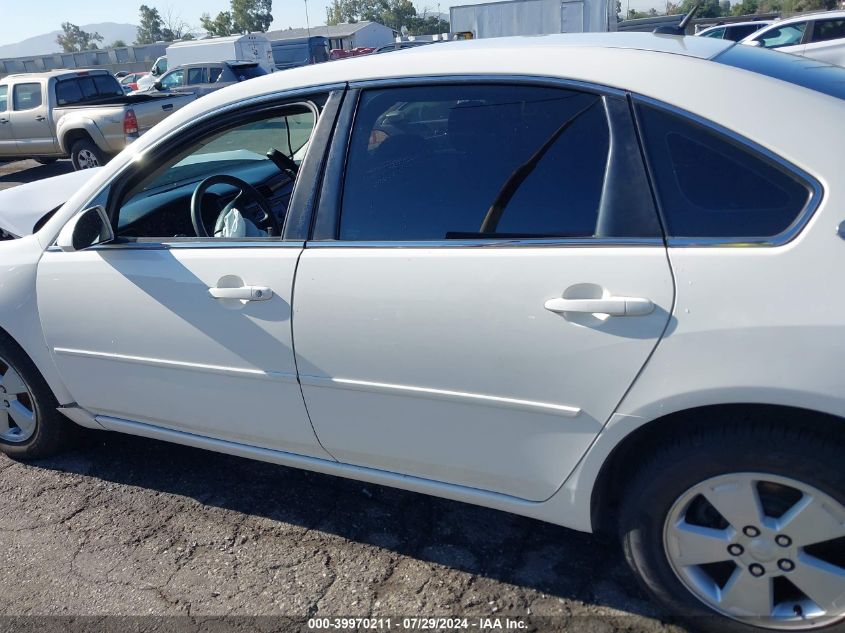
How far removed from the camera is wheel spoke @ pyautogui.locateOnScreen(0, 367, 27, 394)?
3227 millimetres

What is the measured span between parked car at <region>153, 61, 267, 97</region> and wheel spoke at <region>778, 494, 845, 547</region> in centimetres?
1839

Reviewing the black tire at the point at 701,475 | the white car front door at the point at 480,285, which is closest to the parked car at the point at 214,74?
the white car front door at the point at 480,285

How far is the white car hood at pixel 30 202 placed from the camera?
Result: 10.8ft

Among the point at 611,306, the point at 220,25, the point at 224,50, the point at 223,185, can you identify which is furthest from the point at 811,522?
the point at 220,25

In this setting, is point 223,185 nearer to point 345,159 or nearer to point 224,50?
point 345,159

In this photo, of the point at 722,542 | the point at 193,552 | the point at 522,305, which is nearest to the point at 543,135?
the point at 522,305

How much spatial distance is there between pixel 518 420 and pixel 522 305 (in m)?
0.37

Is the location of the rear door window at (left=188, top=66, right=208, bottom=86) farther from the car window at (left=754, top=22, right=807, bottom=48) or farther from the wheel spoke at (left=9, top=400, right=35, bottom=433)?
the wheel spoke at (left=9, top=400, right=35, bottom=433)

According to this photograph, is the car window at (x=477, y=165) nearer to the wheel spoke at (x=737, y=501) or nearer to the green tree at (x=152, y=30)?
the wheel spoke at (x=737, y=501)

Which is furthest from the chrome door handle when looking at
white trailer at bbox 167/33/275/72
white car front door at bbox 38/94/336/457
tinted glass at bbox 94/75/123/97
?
white trailer at bbox 167/33/275/72

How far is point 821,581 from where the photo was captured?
197 cm

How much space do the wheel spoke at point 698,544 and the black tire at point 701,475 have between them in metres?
0.04

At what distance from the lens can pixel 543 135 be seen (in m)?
Result: 2.16

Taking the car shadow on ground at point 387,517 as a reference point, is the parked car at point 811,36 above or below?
above
